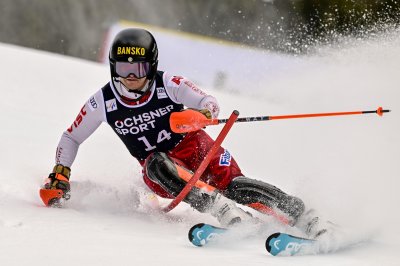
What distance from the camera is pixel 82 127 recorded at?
4691mm

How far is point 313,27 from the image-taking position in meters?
13.8

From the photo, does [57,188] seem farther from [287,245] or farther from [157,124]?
[287,245]

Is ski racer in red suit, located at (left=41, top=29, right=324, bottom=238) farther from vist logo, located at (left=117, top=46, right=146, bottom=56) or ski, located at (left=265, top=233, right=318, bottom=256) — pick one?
ski, located at (left=265, top=233, right=318, bottom=256)

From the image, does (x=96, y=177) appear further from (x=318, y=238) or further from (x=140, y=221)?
(x=318, y=238)

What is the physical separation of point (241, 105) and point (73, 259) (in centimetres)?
702

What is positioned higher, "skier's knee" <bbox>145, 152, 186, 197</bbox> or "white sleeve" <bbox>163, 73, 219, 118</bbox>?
"white sleeve" <bbox>163, 73, 219, 118</bbox>

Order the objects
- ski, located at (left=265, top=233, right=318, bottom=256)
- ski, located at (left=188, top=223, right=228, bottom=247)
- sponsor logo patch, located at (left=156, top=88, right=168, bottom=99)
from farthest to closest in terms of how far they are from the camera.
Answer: sponsor logo patch, located at (left=156, top=88, right=168, bottom=99), ski, located at (left=188, top=223, right=228, bottom=247), ski, located at (left=265, top=233, right=318, bottom=256)

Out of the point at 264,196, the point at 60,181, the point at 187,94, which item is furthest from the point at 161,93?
the point at 264,196

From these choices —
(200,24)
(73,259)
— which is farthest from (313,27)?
(73,259)

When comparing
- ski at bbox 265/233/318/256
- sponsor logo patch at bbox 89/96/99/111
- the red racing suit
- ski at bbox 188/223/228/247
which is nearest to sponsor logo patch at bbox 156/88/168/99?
the red racing suit

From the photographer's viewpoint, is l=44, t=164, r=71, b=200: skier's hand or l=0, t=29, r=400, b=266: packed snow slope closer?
l=0, t=29, r=400, b=266: packed snow slope

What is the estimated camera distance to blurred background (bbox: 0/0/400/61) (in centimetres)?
1323

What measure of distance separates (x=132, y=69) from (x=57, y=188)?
0.87 metres

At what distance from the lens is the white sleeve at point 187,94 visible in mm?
4453
